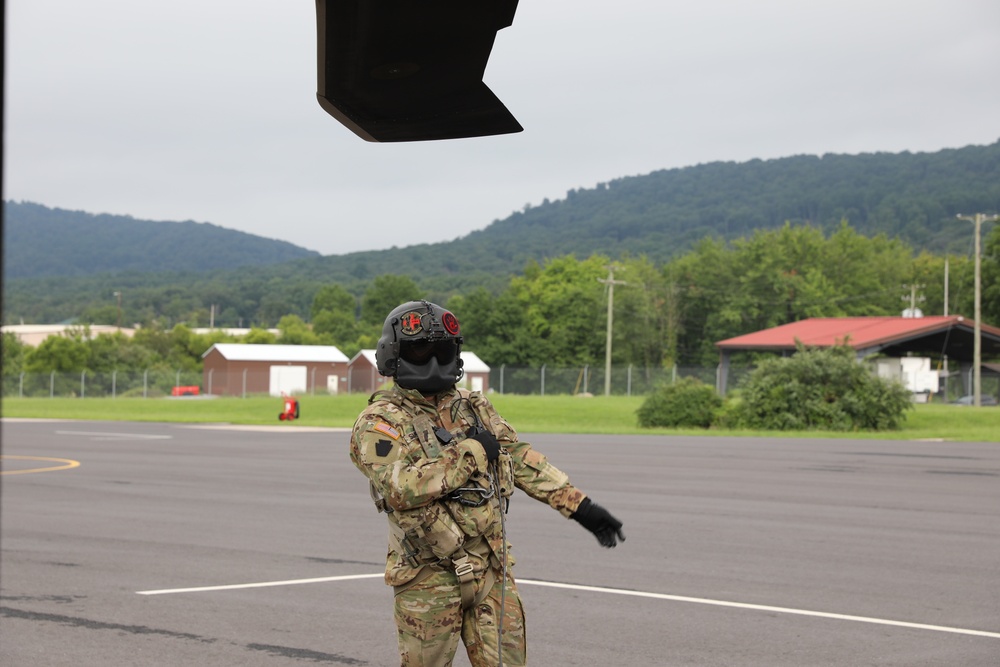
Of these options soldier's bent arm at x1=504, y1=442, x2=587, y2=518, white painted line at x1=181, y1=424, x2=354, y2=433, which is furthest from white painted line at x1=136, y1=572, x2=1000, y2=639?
white painted line at x1=181, y1=424, x2=354, y2=433

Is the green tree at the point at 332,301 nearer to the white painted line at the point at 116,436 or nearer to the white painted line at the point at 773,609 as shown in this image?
the white painted line at the point at 116,436

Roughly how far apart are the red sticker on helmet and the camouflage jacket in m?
0.24

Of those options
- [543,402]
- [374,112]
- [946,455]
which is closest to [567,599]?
[374,112]

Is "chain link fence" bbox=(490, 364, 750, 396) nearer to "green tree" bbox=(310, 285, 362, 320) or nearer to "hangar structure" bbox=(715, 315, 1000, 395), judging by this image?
"hangar structure" bbox=(715, 315, 1000, 395)

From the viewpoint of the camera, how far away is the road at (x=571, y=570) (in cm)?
684

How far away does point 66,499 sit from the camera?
15.6 metres

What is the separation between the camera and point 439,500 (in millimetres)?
4027

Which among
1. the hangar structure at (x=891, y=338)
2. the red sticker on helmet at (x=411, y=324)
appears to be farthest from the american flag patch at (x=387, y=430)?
the hangar structure at (x=891, y=338)

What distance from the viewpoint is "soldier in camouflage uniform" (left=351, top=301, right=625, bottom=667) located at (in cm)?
396

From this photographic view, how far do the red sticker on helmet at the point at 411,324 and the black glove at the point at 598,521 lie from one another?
959 millimetres

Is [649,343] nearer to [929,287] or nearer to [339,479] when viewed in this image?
[929,287]

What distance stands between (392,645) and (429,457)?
3275mm

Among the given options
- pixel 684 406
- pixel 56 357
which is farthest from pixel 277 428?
pixel 56 357

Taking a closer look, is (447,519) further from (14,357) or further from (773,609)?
(14,357)
